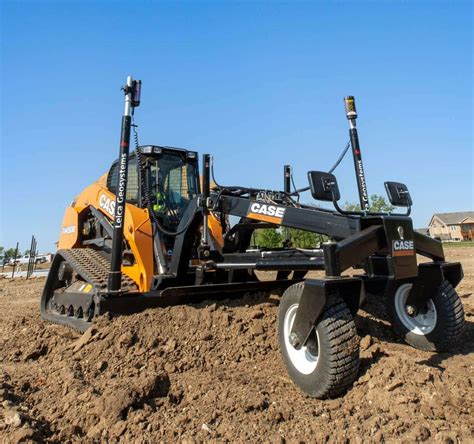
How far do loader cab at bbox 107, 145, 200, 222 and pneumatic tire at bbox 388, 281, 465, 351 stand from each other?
3.05 metres

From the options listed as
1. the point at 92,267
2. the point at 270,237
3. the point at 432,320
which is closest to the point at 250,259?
the point at 432,320

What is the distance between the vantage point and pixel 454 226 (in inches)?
3044

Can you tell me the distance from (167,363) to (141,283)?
167 cm

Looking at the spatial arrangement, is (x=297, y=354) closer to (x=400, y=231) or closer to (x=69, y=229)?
(x=400, y=231)

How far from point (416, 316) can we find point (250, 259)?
1.85 meters

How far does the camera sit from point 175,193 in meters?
6.89

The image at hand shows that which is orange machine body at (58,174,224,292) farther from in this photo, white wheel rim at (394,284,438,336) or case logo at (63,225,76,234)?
white wheel rim at (394,284,438,336)

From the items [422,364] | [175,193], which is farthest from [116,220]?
[422,364]

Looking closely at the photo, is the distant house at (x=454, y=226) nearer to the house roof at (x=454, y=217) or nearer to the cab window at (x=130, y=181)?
the house roof at (x=454, y=217)

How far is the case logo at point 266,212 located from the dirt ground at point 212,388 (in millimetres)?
1144

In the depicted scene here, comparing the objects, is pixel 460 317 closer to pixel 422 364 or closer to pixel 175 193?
pixel 422 364

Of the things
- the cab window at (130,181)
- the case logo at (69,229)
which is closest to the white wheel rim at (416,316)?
the cab window at (130,181)

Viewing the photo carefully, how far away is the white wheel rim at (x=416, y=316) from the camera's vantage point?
15.0 feet

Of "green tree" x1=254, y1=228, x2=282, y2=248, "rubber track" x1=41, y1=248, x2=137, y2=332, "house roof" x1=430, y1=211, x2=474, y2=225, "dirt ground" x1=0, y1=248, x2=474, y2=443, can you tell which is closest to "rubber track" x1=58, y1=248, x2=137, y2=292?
"rubber track" x1=41, y1=248, x2=137, y2=332
